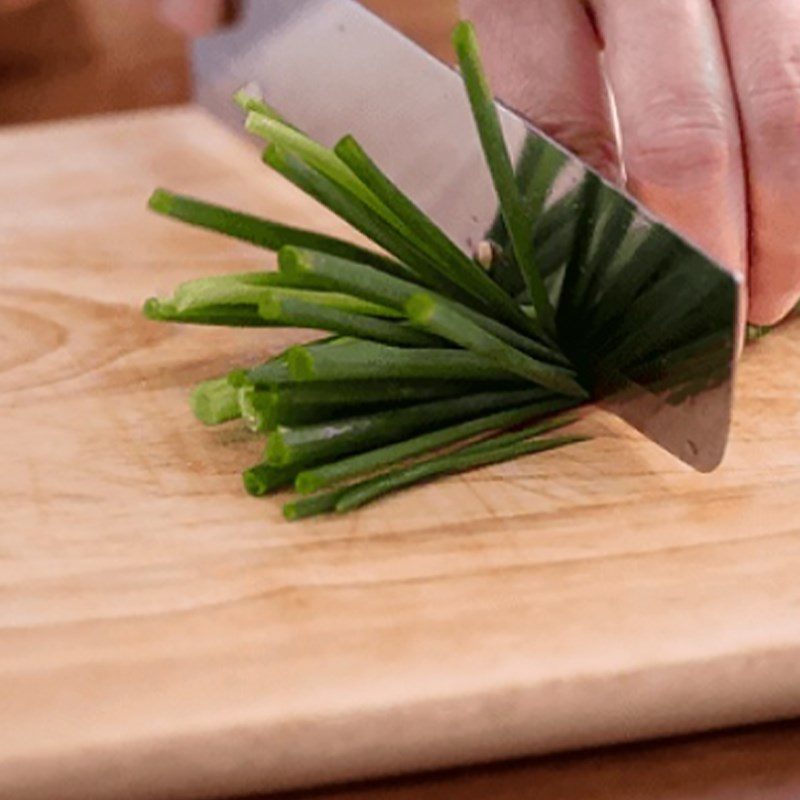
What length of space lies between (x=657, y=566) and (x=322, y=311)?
0.33 m

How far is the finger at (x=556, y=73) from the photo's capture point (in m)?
1.24

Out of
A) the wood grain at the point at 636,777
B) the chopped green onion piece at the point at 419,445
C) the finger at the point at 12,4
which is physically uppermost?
the finger at the point at 12,4

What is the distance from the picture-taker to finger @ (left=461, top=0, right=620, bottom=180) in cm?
124

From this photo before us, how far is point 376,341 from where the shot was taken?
1163mm

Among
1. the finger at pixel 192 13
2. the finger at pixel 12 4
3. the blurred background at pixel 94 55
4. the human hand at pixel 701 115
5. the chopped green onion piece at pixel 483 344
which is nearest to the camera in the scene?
the chopped green onion piece at pixel 483 344

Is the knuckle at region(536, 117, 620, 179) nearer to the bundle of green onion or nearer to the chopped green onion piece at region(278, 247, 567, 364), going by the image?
the bundle of green onion

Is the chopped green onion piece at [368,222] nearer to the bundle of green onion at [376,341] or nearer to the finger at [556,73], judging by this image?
the bundle of green onion at [376,341]

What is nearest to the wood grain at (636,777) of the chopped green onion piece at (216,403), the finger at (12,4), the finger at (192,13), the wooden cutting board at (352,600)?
the wooden cutting board at (352,600)

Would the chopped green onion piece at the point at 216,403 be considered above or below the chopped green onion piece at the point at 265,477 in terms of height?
above

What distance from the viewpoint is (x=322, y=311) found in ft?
3.66

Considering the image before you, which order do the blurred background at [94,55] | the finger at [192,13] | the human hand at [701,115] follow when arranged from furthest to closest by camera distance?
the blurred background at [94,55] < the finger at [192,13] < the human hand at [701,115]

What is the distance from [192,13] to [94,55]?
Result: 1.99 ft

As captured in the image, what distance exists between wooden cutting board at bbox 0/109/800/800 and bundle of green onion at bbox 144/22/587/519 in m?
0.03

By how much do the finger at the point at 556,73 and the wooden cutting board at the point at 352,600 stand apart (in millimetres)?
249
